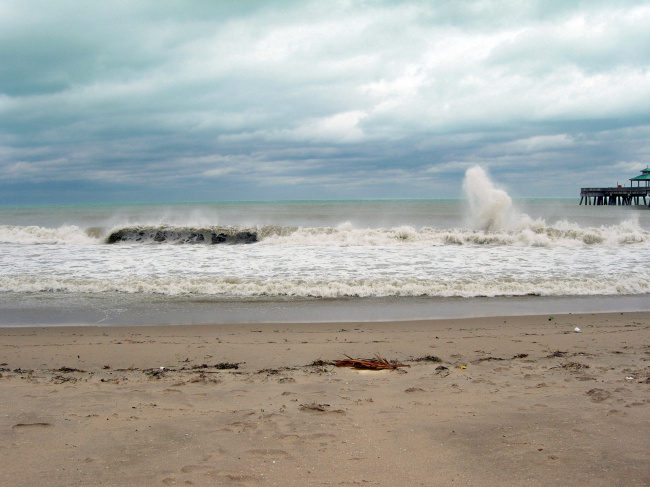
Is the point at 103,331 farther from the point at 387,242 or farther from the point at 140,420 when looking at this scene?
the point at 387,242

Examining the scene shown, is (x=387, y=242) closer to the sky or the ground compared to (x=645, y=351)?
closer to the sky

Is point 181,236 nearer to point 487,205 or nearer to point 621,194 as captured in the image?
point 487,205

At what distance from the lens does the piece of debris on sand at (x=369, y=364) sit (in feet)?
17.5

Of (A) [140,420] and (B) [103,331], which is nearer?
(A) [140,420]

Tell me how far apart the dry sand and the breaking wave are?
13373 millimetres

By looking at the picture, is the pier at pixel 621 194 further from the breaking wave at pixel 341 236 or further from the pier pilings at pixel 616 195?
the breaking wave at pixel 341 236

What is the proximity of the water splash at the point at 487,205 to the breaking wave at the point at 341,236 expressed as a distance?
56.0 inches

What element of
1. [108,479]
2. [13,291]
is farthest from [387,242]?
[108,479]

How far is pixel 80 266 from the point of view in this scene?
45.2 ft

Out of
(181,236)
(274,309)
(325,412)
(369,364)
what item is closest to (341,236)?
(181,236)

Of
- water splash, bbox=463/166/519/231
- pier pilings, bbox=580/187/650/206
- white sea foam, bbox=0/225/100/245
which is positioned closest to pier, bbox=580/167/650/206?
pier pilings, bbox=580/187/650/206

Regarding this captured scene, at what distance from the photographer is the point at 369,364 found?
211 inches

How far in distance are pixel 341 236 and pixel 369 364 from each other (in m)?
16.1

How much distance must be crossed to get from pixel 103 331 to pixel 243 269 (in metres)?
5.97
